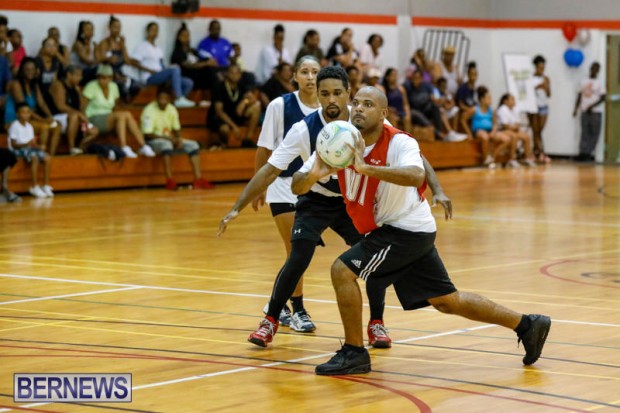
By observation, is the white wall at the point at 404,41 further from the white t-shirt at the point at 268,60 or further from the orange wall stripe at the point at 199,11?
the white t-shirt at the point at 268,60

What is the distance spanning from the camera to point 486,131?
3134 centimetres

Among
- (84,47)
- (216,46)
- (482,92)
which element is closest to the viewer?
(84,47)

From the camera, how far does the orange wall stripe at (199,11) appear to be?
24.6 meters


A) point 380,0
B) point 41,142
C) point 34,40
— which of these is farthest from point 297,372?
point 380,0

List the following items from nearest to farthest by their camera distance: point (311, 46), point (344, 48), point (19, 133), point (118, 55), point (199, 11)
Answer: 1. point (19, 133)
2. point (118, 55)
3. point (199, 11)
4. point (311, 46)
5. point (344, 48)

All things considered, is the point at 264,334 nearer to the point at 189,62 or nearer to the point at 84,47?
the point at 84,47

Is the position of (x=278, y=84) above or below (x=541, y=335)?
above

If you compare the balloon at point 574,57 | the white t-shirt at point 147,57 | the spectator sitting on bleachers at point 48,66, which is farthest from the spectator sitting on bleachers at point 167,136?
the balloon at point 574,57

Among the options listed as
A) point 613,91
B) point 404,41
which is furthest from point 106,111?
point 613,91

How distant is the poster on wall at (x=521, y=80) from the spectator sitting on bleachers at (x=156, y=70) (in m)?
11.1

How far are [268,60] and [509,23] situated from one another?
1009 cm

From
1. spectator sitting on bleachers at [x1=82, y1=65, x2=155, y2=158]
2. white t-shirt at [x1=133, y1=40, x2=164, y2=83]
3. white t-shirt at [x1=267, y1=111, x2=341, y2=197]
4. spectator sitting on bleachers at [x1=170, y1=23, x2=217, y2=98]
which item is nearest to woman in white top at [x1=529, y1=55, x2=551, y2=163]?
spectator sitting on bleachers at [x1=170, y1=23, x2=217, y2=98]

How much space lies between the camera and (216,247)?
15.0 metres

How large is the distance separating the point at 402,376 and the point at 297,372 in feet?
2.21
